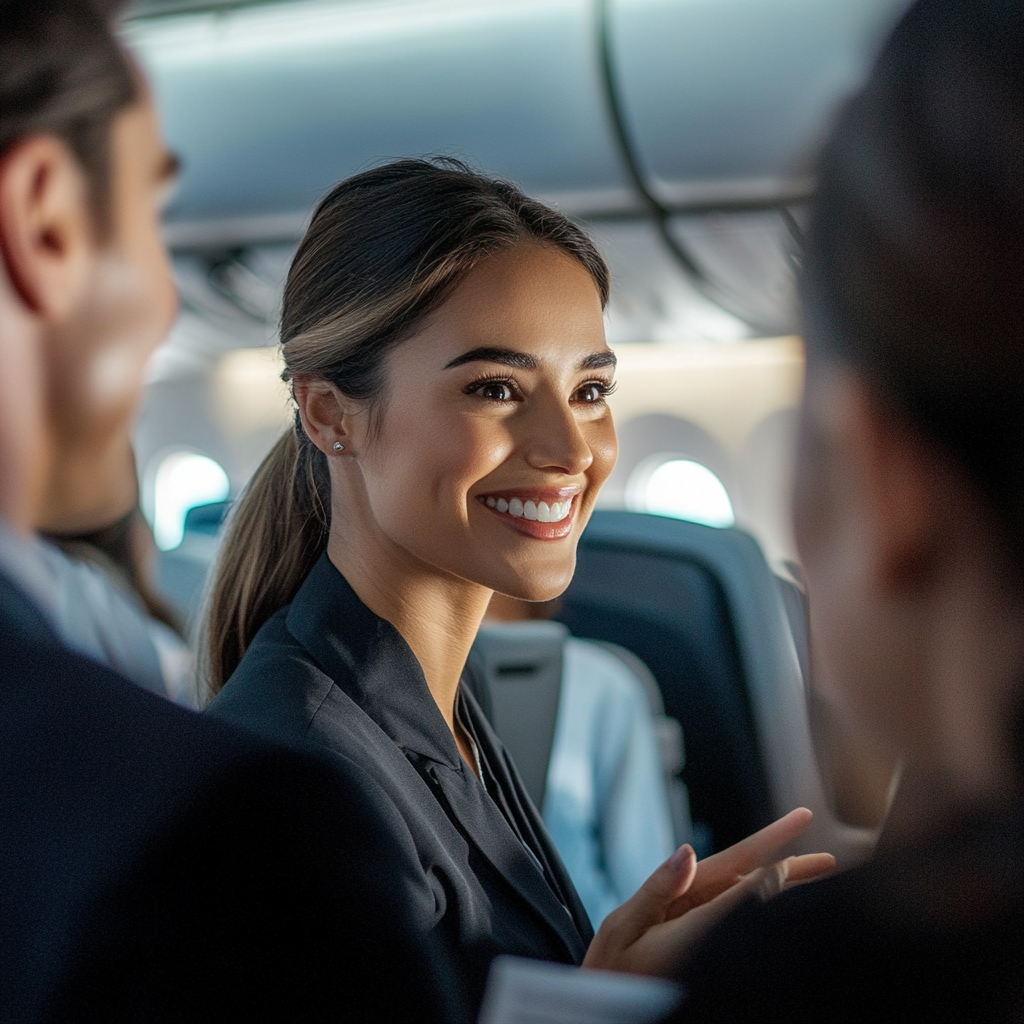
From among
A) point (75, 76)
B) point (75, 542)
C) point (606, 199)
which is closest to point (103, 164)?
point (75, 76)

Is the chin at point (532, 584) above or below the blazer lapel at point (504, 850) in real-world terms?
Result: above

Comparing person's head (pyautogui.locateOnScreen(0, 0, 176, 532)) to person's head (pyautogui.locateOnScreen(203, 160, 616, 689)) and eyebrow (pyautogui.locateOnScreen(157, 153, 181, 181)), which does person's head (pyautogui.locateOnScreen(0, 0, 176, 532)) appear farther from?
person's head (pyautogui.locateOnScreen(203, 160, 616, 689))

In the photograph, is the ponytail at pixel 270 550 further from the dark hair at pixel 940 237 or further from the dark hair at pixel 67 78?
the dark hair at pixel 940 237

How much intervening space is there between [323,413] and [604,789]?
0.46 m

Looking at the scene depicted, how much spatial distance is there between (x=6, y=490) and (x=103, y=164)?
0.14 meters

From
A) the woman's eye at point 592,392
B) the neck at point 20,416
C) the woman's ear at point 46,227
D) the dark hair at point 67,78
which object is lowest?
the woman's eye at point 592,392

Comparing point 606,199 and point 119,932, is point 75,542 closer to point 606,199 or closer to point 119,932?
point 119,932

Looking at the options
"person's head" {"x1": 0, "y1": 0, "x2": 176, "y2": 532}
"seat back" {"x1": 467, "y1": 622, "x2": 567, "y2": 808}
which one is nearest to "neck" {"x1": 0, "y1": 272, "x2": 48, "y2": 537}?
"person's head" {"x1": 0, "y1": 0, "x2": 176, "y2": 532}

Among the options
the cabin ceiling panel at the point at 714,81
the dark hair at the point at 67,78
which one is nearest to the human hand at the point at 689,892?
the dark hair at the point at 67,78

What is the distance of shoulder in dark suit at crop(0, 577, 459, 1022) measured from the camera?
0.46 metres

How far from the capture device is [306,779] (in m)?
0.49

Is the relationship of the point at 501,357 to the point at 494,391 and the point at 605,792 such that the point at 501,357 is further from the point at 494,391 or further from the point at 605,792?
the point at 605,792

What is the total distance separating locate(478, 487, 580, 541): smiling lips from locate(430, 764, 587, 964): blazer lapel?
163mm

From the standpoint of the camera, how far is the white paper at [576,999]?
0.40 m
